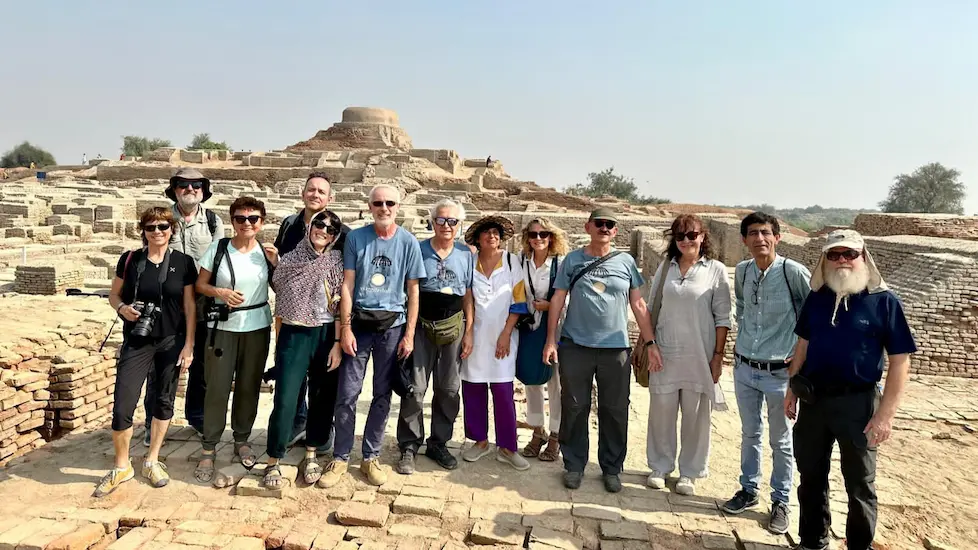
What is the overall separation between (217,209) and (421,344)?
1332cm

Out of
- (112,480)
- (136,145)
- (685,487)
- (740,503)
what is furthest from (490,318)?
(136,145)

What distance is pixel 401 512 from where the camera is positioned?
322cm

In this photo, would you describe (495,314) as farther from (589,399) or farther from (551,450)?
(551,450)

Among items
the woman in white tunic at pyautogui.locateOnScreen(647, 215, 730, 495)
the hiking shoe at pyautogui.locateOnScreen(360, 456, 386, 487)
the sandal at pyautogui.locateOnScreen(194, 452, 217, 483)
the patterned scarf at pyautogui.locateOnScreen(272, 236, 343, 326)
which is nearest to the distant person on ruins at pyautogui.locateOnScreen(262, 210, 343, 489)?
the patterned scarf at pyautogui.locateOnScreen(272, 236, 343, 326)

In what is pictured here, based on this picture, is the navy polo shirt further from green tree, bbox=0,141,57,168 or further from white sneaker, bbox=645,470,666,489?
green tree, bbox=0,141,57,168

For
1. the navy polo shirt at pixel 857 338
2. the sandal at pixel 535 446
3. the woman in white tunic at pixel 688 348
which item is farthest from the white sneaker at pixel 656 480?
the navy polo shirt at pixel 857 338

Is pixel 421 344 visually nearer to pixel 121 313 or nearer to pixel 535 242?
pixel 535 242

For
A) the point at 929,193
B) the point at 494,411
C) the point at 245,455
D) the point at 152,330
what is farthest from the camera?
the point at 929,193

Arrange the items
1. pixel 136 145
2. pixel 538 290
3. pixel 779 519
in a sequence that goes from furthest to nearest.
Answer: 1. pixel 136 145
2. pixel 538 290
3. pixel 779 519

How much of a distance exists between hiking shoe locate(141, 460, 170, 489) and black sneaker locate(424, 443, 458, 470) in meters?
1.57

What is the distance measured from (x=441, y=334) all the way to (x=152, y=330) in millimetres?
1627

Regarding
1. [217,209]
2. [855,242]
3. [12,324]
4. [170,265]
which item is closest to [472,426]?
[170,265]

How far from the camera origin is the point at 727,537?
3078mm

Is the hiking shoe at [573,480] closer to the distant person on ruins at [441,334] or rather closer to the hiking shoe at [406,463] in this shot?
the distant person on ruins at [441,334]
